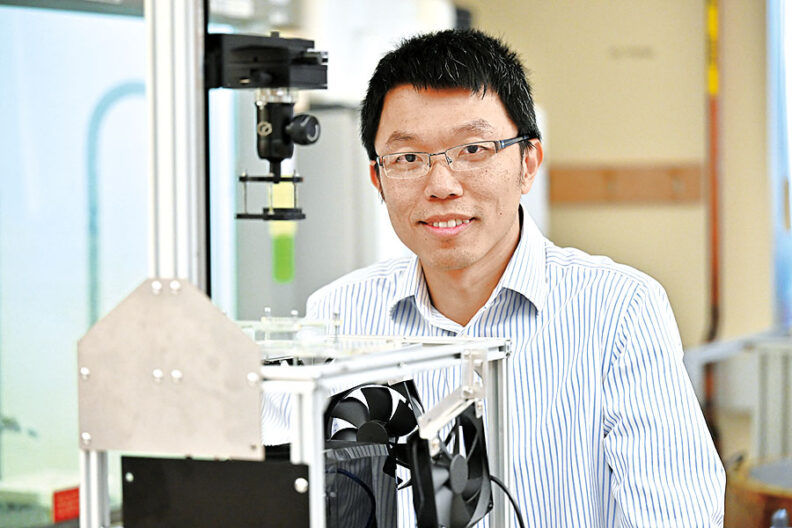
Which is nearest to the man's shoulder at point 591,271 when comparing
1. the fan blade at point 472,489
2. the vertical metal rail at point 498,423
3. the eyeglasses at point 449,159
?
the eyeglasses at point 449,159

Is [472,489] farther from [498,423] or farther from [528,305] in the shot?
[528,305]

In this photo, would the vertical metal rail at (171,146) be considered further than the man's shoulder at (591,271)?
No

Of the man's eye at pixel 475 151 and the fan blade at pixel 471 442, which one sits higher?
the man's eye at pixel 475 151

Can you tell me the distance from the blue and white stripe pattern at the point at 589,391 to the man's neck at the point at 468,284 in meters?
0.02

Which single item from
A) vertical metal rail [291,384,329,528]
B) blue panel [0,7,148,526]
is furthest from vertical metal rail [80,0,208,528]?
blue panel [0,7,148,526]

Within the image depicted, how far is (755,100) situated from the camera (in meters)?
4.35

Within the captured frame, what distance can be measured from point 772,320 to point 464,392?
3.77 metres

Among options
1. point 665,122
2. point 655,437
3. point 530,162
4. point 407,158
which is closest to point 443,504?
point 655,437

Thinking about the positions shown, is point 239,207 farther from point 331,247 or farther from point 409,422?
point 409,422

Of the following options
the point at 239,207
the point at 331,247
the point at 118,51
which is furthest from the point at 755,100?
the point at 118,51

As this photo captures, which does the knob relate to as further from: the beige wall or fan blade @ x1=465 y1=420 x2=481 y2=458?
the beige wall

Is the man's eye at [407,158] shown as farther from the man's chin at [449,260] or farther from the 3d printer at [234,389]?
the 3d printer at [234,389]

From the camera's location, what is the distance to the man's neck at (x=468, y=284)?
1.45 m

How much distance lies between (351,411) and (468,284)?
33 centimetres
